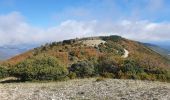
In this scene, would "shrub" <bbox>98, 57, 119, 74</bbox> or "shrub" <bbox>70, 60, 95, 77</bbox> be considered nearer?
"shrub" <bbox>70, 60, 95, 77</bbox>

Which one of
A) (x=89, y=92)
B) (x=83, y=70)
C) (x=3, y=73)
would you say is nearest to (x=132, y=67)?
(x=83, y=70)

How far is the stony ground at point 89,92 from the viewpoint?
88.6 ft

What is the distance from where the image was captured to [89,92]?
29.5 meters

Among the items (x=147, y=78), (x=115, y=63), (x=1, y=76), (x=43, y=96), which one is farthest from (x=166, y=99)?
(x=1, y=76)

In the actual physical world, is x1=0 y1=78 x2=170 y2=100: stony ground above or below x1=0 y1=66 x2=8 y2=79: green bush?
below

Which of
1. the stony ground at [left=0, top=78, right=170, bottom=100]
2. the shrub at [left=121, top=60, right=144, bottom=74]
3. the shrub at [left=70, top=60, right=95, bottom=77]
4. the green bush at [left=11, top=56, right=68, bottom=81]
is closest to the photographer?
the stony ground at [left=0, top=78, right=170, bottom=100]

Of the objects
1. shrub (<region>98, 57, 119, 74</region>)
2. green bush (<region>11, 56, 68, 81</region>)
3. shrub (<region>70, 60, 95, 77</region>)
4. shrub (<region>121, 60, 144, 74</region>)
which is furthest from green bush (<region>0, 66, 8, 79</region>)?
shrub (<region>121, 60, 144, 74</region>)

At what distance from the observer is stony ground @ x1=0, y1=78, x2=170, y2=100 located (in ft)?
88.6

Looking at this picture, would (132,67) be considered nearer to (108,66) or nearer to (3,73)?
(108,66)

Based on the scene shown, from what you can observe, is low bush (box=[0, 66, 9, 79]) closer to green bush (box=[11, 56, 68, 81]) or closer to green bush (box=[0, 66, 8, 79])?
green bush (box=[0, 66, 8, 79])

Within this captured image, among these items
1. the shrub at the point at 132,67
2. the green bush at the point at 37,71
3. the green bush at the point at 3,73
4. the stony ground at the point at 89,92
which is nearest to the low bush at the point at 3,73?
the green bush at the point at 3,73

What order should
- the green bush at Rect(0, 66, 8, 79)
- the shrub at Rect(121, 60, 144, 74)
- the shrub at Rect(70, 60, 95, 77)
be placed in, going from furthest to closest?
the green bush at Rect(0, 66, 8, 79), the shrub at Rect(70, 60, 95, 77), the shrub at Rect(121, 60, 144, 74)

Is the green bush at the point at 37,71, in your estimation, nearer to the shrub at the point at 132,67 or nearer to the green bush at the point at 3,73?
the green bush at the point at 3,73

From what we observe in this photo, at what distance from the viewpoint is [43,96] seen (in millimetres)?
28688
